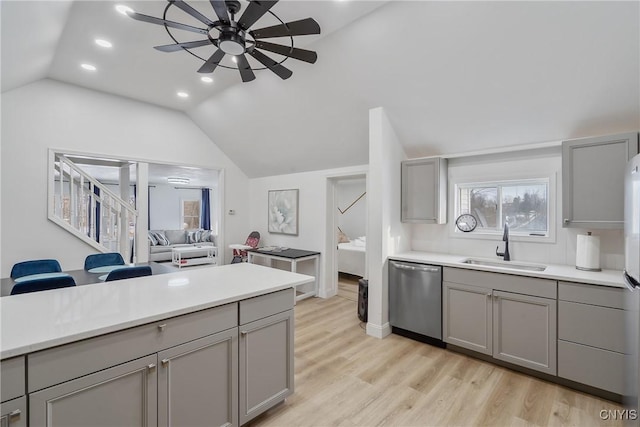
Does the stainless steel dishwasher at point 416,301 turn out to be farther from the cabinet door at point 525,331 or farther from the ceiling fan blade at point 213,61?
the ceiling fan blade at point 213,61

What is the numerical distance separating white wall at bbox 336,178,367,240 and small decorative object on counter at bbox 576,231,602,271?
5.00 meters

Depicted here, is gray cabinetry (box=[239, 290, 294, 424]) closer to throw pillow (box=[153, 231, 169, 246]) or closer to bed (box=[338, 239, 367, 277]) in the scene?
bed (box=[338, 239, 367, 277])

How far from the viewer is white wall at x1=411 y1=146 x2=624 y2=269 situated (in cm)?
266

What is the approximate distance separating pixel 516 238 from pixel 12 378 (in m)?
3.89

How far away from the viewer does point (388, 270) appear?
11.3 ft

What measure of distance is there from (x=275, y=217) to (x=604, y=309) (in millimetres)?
4657

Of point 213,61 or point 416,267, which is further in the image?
point 416,267

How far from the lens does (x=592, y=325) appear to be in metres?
2.25

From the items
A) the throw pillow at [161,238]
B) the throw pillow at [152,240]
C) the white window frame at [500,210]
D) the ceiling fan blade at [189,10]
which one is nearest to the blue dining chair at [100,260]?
the ceiling fan blade at [189,10]


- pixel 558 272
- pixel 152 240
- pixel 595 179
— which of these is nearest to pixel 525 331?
pixel 558 272

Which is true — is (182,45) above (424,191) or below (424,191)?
above

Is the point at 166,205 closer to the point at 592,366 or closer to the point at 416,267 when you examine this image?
the point at 416,267

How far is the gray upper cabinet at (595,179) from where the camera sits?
7.72 ft

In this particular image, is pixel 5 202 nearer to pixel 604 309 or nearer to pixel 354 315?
pixel 354 315
